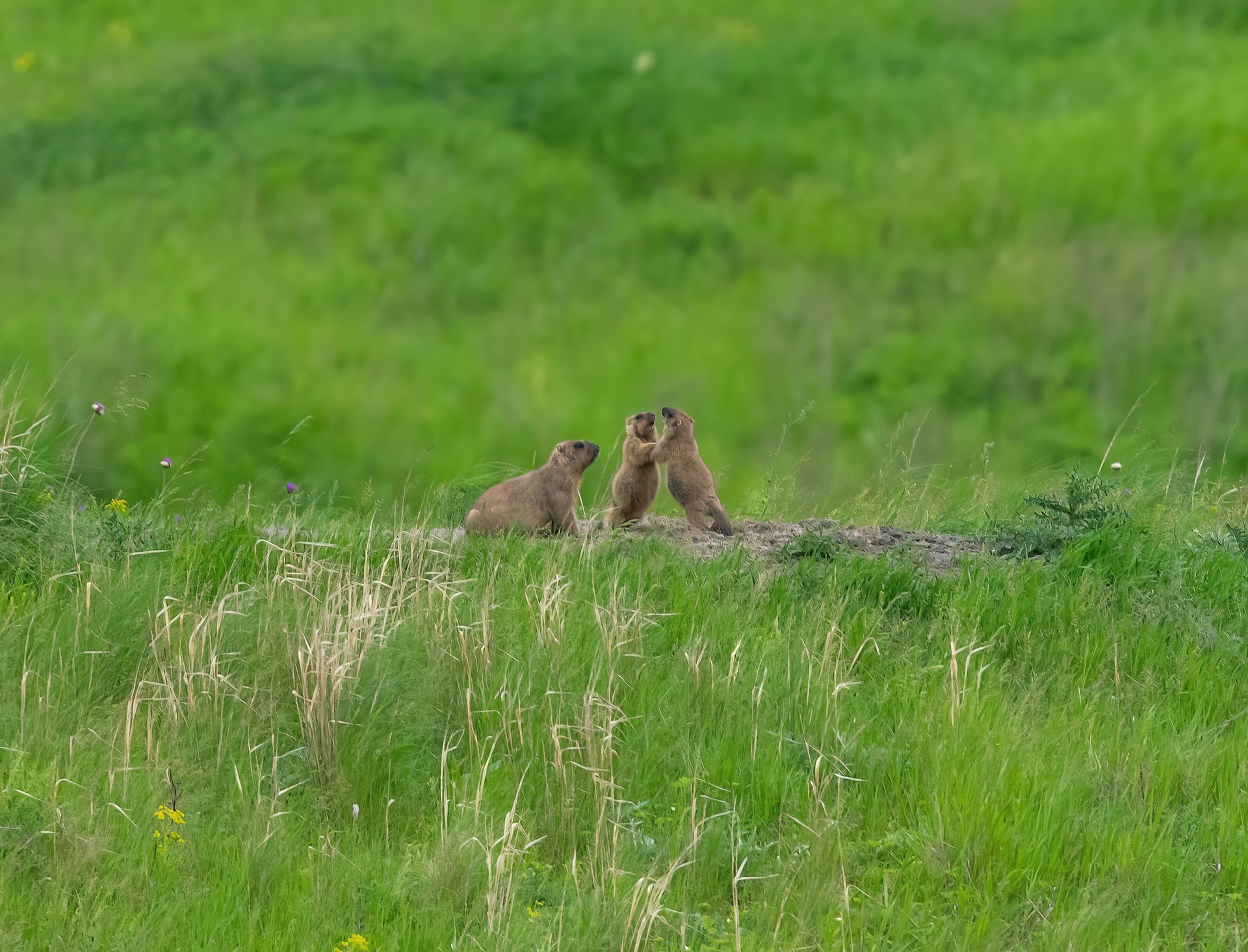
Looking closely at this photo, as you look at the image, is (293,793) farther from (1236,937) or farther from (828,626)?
(1236,937)

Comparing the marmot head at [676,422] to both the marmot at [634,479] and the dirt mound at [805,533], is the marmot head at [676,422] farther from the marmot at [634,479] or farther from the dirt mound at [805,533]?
the dirt mound at [805,533]

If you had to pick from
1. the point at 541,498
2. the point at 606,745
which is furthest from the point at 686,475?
the point at 606,745

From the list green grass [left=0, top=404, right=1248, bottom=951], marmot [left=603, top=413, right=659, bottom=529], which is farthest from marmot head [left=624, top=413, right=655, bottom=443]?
green grass [left=0, top=404, right=1248, bottom=951]

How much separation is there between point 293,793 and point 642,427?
13.6ft

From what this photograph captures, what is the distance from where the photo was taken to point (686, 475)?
25.1ft

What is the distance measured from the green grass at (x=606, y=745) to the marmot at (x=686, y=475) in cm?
149

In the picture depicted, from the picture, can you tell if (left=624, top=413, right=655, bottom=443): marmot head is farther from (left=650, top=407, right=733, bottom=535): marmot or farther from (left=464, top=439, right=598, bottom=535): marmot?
(left=464, top=439, right=598, bottom=535): marmot

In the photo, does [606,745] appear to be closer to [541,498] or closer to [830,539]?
[830,539]

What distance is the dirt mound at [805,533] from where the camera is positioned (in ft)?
21.5

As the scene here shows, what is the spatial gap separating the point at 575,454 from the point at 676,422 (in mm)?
634

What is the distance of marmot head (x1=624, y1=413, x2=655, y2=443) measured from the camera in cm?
795

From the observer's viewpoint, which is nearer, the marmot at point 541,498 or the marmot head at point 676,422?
the marmot at point 541,498

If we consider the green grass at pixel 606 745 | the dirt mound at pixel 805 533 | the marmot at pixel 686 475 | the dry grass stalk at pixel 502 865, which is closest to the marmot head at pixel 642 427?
the marmot at pixel 686 475

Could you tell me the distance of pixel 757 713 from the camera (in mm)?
4566
